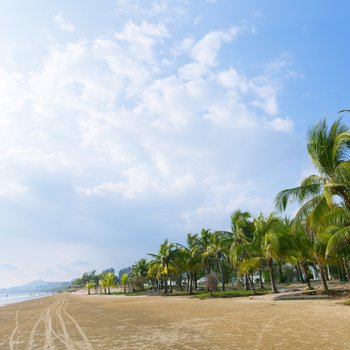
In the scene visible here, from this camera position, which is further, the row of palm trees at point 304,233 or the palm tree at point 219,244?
the palm tree at point 219,244

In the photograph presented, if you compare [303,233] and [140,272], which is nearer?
[303,233]

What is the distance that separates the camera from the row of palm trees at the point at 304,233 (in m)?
15.2

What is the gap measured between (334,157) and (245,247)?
1927cm

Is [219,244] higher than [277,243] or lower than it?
higher

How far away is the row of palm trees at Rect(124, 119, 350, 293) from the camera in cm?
1516

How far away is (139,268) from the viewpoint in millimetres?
73938

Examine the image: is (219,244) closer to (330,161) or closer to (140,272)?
(330,161)

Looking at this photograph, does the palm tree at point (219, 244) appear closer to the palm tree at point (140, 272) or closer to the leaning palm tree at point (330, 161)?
the leaning palm tree at point (330, 161)

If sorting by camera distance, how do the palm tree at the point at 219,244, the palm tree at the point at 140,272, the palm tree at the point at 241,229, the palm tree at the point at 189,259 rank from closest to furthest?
Result: the palm tree at the point at 241,229, the palm tree at the point at 219,244, the palm tree at the point at 189,259, the palm tree at the point at 140,272

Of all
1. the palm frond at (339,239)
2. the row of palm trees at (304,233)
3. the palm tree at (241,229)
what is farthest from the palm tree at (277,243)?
the palm frond at (339,239)

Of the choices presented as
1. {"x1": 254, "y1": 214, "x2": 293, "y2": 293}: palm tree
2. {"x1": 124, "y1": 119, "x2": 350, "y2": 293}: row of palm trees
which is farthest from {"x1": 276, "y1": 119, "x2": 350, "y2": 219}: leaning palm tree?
{"x1": 254, "y1": 214, "x2": 293, "y2": 293}: palm tree

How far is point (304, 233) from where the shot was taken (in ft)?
82.1

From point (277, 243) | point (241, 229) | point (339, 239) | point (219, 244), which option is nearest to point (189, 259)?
point (219, 244)

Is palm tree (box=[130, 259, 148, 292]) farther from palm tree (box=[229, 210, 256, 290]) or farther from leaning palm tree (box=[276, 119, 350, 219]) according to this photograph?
leaning palm tree (box=[276, 119, 350, 219])
